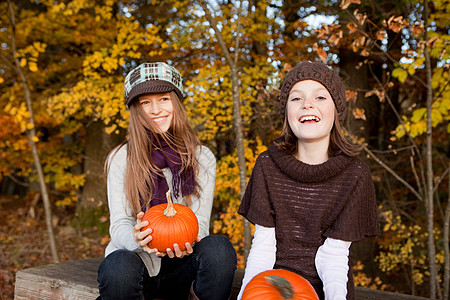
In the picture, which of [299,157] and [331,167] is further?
[299,157]

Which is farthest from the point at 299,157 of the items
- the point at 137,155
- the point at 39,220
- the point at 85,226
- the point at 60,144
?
the point at 39,220

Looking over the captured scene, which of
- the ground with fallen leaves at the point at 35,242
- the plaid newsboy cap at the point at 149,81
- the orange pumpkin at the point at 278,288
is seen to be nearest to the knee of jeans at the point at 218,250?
the orange pumpkin at the point at 278,288

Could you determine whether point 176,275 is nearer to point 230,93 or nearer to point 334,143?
point 334,143

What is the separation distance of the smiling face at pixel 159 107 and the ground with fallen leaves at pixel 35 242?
10.6 ft

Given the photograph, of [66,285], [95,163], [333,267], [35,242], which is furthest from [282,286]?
[35,242]

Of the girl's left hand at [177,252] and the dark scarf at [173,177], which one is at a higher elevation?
the dark scarf at [173,177]

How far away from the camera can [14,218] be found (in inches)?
377

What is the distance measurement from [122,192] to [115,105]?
11.5 feet

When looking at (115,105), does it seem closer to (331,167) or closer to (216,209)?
(216,209)

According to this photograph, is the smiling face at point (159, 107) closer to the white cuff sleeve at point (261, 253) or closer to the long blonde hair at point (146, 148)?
the long blonde hair at point (146, 148)

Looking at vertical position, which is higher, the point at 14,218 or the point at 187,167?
the point at 187,167

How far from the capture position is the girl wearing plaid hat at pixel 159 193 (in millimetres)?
2054

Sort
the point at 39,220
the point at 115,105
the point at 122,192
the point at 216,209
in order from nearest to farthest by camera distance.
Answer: the point at 122,192, the point at 115,105, the point at 216,209, the point at 39,220

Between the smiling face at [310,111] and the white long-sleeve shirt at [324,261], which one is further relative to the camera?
the smiling face at [310,111]
